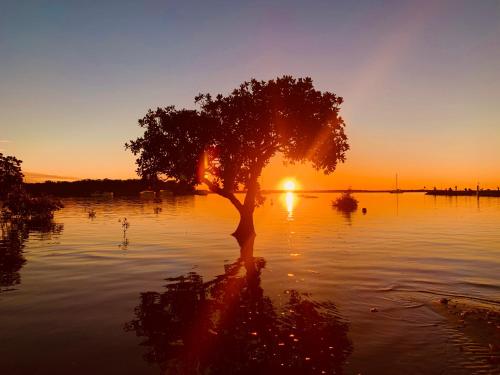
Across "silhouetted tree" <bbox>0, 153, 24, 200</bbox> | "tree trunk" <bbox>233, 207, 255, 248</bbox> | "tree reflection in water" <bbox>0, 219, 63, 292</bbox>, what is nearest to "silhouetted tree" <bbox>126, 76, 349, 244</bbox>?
"tree trunk" <bbox>233, 207, 255, 248</bbox>

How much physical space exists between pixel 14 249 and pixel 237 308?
2364cm

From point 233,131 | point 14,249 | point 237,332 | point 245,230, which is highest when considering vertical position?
point 233,131

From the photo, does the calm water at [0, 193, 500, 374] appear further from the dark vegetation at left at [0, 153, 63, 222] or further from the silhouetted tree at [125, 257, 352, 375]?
the dark vegetation at left at [0, 153, 63, 222]

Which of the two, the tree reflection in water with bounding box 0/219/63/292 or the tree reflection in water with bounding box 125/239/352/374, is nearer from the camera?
the tree reflection in water with bounding box 125/239/352/374

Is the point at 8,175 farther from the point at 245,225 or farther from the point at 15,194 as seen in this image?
the point at 245,225

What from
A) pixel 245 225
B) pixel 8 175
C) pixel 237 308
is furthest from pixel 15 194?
pixel 237 308

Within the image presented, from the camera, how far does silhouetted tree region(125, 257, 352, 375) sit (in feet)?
32.6

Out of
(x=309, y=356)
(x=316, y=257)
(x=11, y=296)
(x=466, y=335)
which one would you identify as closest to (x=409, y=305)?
(x=466, y=335)

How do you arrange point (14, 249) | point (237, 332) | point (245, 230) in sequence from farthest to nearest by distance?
point (245, 230) → point (14, 249) → point (237, 332)

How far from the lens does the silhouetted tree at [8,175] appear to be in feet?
173

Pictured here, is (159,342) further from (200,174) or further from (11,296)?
(200,174)

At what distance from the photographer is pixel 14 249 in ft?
98.2

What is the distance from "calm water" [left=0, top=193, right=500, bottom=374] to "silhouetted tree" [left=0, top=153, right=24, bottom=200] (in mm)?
27810

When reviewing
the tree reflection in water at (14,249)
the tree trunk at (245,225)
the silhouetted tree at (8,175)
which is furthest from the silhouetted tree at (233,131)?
the silhouetted tree at (8,175)
